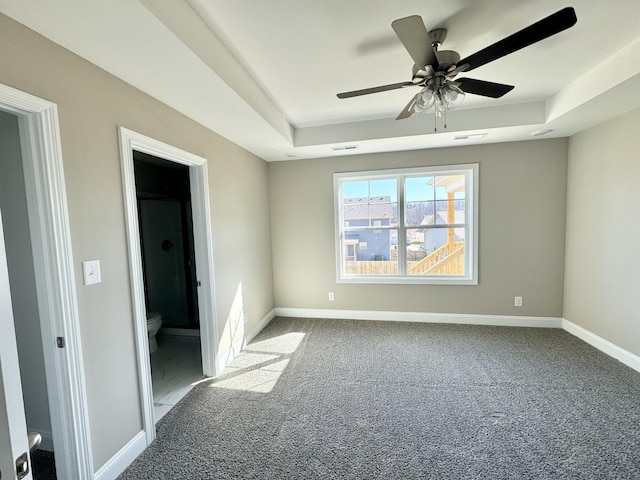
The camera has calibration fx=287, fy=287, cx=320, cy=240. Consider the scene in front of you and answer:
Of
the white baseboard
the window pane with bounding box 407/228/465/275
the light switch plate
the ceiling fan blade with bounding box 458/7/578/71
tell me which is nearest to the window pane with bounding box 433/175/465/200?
the window pane with bounding box 407/228/465/275

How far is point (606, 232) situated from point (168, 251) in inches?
198

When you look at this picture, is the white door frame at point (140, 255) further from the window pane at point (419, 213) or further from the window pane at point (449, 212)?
the window pane at point (449, 212)

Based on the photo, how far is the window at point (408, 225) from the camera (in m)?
3.77

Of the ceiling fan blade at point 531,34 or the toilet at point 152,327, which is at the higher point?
Answer: the ceiling fan blade at point 531,34

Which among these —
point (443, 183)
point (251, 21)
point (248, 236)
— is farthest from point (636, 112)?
point (248, 236)

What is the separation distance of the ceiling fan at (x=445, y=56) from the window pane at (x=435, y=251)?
6.83 ft

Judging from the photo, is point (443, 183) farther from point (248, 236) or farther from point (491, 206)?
point (248, 236)

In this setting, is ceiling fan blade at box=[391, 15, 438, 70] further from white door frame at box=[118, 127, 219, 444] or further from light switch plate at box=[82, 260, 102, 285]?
light switch plate at box=[82, 260, 102, 285]

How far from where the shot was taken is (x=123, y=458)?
1.73 meters

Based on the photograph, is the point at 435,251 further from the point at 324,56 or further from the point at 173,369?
the point at 173,369

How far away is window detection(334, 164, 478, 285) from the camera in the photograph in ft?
12.4

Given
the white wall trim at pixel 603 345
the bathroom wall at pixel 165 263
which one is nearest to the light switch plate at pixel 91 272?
the bathroom wall at pixel 165 263

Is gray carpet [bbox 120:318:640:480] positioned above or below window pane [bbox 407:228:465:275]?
below

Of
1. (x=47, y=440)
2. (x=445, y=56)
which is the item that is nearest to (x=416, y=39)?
(x=445, y=56)
